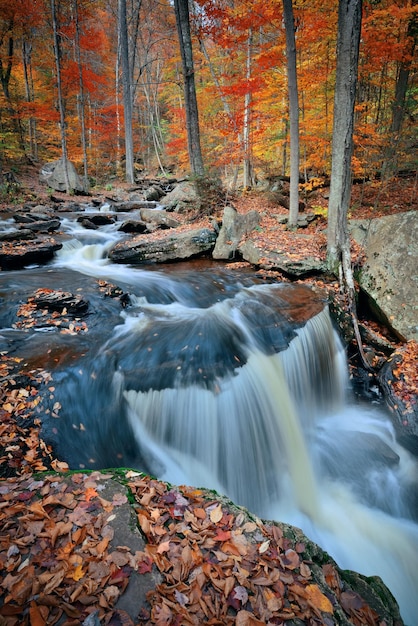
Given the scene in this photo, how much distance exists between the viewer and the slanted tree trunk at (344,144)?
6.76 m

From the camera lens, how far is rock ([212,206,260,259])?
9539mm

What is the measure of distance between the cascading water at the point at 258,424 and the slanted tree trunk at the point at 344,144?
59.6 inches

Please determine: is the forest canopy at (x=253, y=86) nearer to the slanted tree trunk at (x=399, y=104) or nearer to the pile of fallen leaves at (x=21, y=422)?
the slanted tree trunk at (x=399, y=104)

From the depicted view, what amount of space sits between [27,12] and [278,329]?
23.3 metres

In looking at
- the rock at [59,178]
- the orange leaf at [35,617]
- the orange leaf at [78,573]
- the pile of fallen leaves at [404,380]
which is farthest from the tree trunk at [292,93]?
the rock at [59,178]

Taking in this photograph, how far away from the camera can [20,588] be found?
171cm

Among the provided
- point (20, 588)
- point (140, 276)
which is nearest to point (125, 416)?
point (20, 588)

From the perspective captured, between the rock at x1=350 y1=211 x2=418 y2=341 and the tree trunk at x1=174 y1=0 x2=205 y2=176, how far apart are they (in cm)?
707

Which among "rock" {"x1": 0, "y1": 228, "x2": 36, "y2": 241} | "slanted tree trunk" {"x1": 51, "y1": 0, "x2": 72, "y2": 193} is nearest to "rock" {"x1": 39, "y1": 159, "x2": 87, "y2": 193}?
"slanted tree trunk" {"x1": 51, "y1": 0, "x2": 72, "y2": 193}

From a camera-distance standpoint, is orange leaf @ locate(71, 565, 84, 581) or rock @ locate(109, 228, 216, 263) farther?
rock @ locate(109, 228, 216, 263)

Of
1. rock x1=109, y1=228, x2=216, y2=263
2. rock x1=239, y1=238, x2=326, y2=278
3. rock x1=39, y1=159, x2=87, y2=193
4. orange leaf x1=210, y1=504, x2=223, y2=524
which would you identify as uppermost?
rock x1=39, y1=159, x2=87, y2=193

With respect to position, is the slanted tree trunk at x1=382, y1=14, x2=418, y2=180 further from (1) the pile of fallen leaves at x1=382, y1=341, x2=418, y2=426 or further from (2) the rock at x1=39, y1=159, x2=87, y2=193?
(2) the rock at x1=39, y1=159, x2=87, y2=193

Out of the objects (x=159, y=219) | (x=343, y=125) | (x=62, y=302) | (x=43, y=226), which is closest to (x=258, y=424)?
(x=62, y=302)

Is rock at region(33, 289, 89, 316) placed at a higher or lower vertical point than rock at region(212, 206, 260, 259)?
lower
